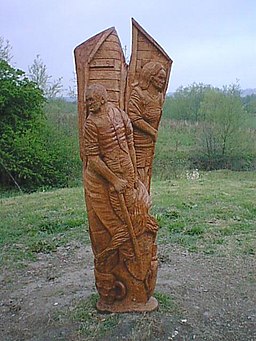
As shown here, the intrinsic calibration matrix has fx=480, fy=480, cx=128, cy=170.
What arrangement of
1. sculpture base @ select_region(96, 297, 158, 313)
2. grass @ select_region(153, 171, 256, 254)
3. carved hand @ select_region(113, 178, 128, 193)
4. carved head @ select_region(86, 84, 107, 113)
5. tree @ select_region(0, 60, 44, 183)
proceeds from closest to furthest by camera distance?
carved head @ select_region(86, 84, 107, 113) → carved hand @ select_region(113, 178, 128, 193) → sculpture base @ select_region(96, 297, 158, 313) → grass @ select_region(153, 171, 256, 254) → tree @ select_region(0, 60, 44, 183)

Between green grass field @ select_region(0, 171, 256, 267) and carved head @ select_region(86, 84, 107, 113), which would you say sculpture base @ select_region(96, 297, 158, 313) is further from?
green grass field @ select_region(0, 171, 256, 267)

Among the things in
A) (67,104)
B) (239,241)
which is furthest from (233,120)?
(239,241)

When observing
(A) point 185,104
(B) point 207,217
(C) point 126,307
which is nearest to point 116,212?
(C) point 126,307

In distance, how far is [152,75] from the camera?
429cm

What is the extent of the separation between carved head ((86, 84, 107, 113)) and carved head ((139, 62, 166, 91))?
0.47 meters

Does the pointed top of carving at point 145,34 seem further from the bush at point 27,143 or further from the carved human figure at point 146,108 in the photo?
the bush at point 27,143

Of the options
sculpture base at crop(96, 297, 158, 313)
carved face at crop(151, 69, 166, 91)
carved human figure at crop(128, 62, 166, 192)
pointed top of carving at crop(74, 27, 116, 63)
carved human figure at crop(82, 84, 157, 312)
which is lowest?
sculpture base at crop(96, 297, 158, 313)

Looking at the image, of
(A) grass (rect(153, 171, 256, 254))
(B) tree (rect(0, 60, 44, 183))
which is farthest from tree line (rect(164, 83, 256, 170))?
(A) grass (rect(153, 171, 256, 254))

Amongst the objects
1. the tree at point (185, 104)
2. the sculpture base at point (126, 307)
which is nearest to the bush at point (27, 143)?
the tree at point (185, 104)

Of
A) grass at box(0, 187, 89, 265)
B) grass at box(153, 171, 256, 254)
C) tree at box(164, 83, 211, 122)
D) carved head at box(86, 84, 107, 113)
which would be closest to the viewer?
carved head at box(86, 84, 107, 113)

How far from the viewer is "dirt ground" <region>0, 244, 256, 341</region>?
4.30m

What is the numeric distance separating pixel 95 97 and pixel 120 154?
522 millimetres

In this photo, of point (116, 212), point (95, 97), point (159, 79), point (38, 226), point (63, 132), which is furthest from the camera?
point (63, 132)

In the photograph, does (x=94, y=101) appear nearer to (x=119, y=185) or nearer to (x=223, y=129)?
(x=119, y=185)
